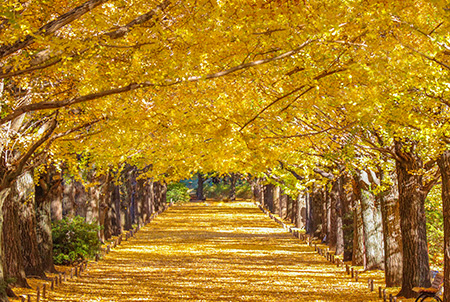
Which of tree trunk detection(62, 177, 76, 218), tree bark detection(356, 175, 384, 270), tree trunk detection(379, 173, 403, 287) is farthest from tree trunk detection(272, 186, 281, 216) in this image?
tree trunk detection(379, 173, 403, 287)

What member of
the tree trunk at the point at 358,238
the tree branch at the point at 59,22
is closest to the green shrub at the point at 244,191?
the tree trunk at the point at 358,238

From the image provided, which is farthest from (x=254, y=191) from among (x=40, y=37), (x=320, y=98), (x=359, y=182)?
(x=40, y=37)

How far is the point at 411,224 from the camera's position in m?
14.6

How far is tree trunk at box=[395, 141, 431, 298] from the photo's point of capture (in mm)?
14467

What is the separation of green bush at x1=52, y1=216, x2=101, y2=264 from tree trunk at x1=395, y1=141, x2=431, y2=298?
12039 mm

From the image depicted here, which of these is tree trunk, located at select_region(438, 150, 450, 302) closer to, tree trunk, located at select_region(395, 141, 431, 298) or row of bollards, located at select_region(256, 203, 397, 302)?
row of bollards, located at select_region(256, 203, 397, 302)

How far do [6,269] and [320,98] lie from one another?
9.35 m

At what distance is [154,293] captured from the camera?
53.1 ft

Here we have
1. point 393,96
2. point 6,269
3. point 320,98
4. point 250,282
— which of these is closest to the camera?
point 393,96

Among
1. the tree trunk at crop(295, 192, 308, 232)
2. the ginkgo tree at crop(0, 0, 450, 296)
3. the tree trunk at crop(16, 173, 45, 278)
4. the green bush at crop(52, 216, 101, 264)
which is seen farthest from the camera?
the tree trunk at crop(295, 192, 308, 232)

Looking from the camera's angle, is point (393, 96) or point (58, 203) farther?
point (58, 203)

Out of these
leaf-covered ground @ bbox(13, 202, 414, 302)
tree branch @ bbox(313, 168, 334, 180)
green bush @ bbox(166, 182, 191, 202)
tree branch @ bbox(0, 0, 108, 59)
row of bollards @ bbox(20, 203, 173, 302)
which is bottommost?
leaf-covered ground @ bbox(13, 202, 414, 302)

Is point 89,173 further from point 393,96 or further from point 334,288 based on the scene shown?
point 393,96

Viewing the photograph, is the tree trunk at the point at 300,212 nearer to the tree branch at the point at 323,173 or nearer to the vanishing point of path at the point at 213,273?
the vanishing point of path at the point at 213,273
